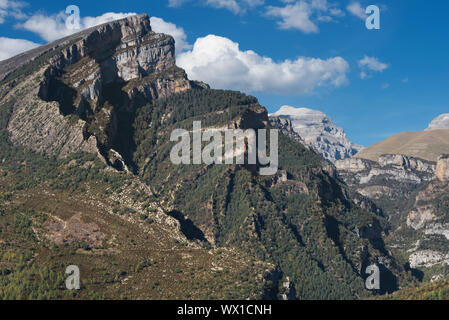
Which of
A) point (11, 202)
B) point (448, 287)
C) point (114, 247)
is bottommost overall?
point (448, 287)

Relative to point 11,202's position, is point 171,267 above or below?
below

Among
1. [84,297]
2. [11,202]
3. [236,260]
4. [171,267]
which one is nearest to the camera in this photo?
[84,297]

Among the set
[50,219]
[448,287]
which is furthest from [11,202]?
[448,287]
